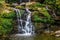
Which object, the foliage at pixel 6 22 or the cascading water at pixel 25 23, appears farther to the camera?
the cascading water at pixel 25 23

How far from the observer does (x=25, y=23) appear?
96.9ft

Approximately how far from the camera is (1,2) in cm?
2927

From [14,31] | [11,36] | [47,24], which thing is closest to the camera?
[11,36]

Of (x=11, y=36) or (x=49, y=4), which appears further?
(x=49, y=4)

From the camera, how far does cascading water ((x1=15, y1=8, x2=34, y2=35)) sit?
94.6 feet

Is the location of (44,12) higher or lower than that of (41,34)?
higher

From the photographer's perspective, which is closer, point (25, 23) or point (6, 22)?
point (6, 22)

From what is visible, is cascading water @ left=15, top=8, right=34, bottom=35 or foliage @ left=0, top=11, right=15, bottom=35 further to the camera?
cascading water @ left=15, top=8, right=34, bottom=35

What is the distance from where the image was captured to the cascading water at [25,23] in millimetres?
28828

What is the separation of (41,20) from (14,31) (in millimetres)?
3620

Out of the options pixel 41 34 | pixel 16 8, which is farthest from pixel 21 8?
pixel 41 34

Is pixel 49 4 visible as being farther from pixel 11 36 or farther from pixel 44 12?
pixel 11 36

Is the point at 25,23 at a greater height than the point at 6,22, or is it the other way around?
the point at 6,22

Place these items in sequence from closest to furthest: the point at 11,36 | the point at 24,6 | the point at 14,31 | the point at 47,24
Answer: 1. the point at 11,36
2. the point at 14,31
3. the point at 47,24
4. the point at 24,6
